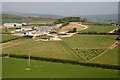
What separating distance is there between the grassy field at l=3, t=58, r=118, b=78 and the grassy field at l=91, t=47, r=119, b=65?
98.1 inches

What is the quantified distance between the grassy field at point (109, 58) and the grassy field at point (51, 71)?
2491mm

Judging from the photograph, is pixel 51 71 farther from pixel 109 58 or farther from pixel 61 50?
pixel 61 50

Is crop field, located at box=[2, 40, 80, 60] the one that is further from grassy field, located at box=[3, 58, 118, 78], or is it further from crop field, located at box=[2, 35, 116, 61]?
grassy field, located at box=[3, 58, 118, 78]

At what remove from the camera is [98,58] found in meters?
32.2

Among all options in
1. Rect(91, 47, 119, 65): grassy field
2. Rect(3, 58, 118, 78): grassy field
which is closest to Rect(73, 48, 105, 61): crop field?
Rect(91, 47, 119, 65): grassy field

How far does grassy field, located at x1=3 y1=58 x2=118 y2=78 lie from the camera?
83.3 feet

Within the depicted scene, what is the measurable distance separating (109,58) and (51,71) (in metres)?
7.66

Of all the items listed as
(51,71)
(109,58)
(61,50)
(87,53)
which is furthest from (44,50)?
(51,71)

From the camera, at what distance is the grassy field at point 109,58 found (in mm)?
30267

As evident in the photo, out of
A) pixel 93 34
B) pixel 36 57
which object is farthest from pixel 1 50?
pixel 93 34

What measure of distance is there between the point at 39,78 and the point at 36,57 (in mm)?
8626

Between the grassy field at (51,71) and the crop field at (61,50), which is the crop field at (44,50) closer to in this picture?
the crop field at (61,50)

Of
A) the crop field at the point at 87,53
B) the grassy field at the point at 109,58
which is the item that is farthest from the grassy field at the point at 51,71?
the crop field at the point at 87,53

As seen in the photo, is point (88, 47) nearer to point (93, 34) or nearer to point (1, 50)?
point (1, 50)
